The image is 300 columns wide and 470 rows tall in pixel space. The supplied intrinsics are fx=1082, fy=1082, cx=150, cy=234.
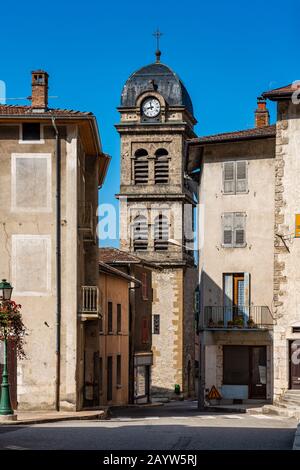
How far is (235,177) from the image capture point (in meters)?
42.5

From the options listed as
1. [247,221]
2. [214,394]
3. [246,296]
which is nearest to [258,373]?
[214,394]

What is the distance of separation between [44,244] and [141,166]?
144 feet

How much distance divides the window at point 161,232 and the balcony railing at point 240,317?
101ft

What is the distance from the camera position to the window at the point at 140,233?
73500mm

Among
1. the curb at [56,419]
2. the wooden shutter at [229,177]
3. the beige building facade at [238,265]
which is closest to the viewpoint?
the curb at [56,419]

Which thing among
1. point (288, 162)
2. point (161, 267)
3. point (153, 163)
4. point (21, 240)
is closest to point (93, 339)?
point (21, 240)

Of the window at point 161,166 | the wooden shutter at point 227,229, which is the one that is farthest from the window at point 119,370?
the window at point 161,166

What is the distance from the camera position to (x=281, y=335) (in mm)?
35250

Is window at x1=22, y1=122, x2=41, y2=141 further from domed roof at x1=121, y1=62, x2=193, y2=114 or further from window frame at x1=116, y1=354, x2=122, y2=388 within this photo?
domed roof at x1=121, y1=62, x2=193, y2=114

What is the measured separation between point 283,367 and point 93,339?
6.35 metres

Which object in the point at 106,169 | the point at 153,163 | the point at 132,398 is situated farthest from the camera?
the point at 153,163

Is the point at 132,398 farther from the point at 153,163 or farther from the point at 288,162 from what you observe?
the point at 153,163

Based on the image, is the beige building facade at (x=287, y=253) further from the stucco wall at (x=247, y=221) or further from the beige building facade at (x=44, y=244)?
the beige building facade at (x=44, y=244)

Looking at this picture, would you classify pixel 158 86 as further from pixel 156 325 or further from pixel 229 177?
pixel 229 177
